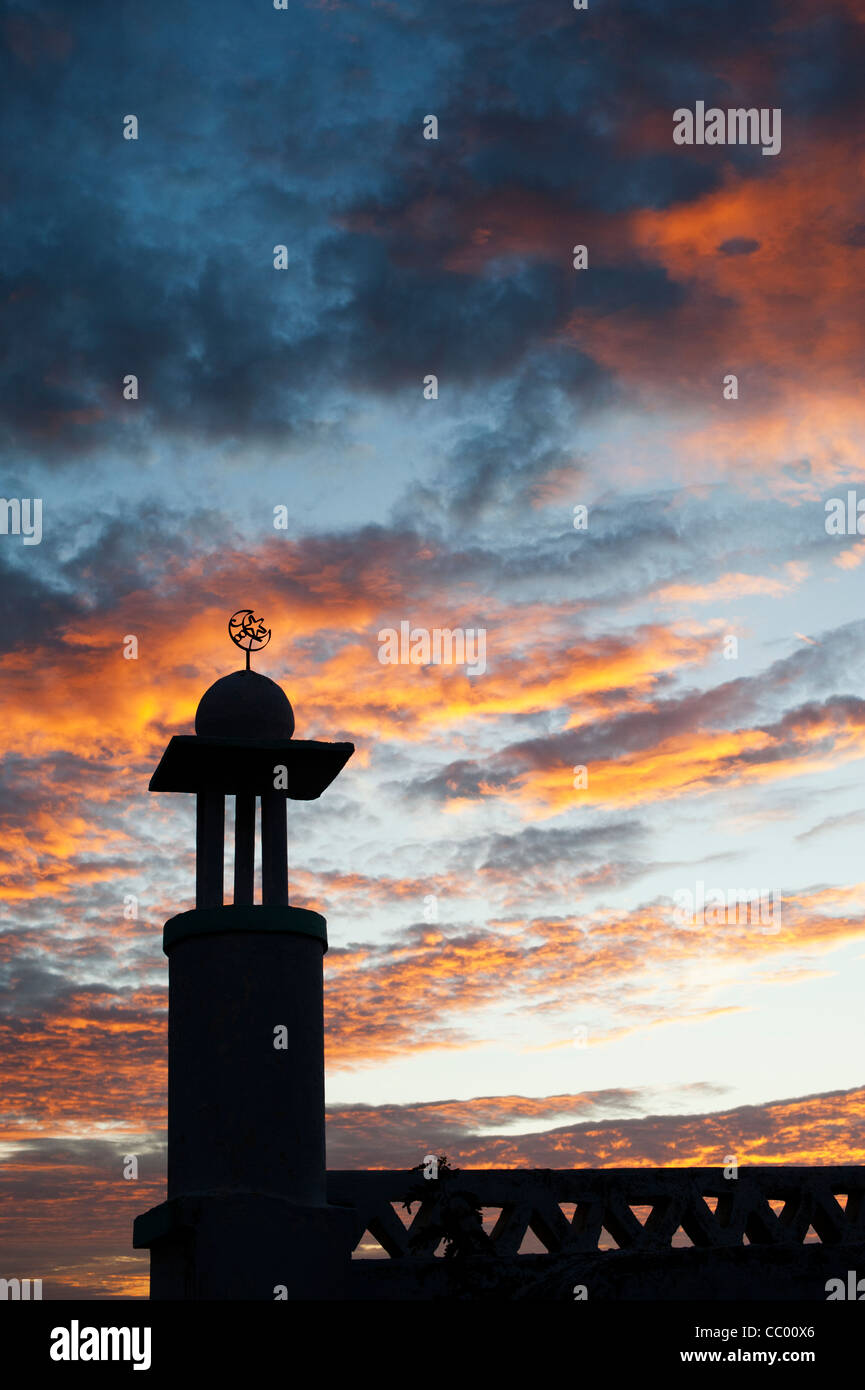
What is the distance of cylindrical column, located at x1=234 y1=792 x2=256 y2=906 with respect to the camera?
28484 mm

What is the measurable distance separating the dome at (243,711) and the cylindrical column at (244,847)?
4.41ft

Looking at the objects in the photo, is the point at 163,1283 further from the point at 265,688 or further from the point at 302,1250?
the point at 265,688

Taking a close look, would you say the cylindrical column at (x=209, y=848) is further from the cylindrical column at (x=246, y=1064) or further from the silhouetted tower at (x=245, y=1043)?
the cylindrical column at (x=246, y=1064)

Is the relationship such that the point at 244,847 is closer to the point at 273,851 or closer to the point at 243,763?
the point at 273,851

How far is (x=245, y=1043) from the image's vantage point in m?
26.5

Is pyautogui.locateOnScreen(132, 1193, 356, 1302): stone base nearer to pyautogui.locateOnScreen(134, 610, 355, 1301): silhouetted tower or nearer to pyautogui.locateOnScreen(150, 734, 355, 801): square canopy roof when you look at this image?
pyautogui.locateOnScreen(134, 610, 355, 1301): silhouetted tower

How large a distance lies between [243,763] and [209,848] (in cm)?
171

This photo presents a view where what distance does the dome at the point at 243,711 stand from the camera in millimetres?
28375

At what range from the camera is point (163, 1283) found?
26.8 meters

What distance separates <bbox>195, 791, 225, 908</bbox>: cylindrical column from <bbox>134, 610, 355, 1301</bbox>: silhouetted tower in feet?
0.09

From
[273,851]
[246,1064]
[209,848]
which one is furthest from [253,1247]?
[209,848]
